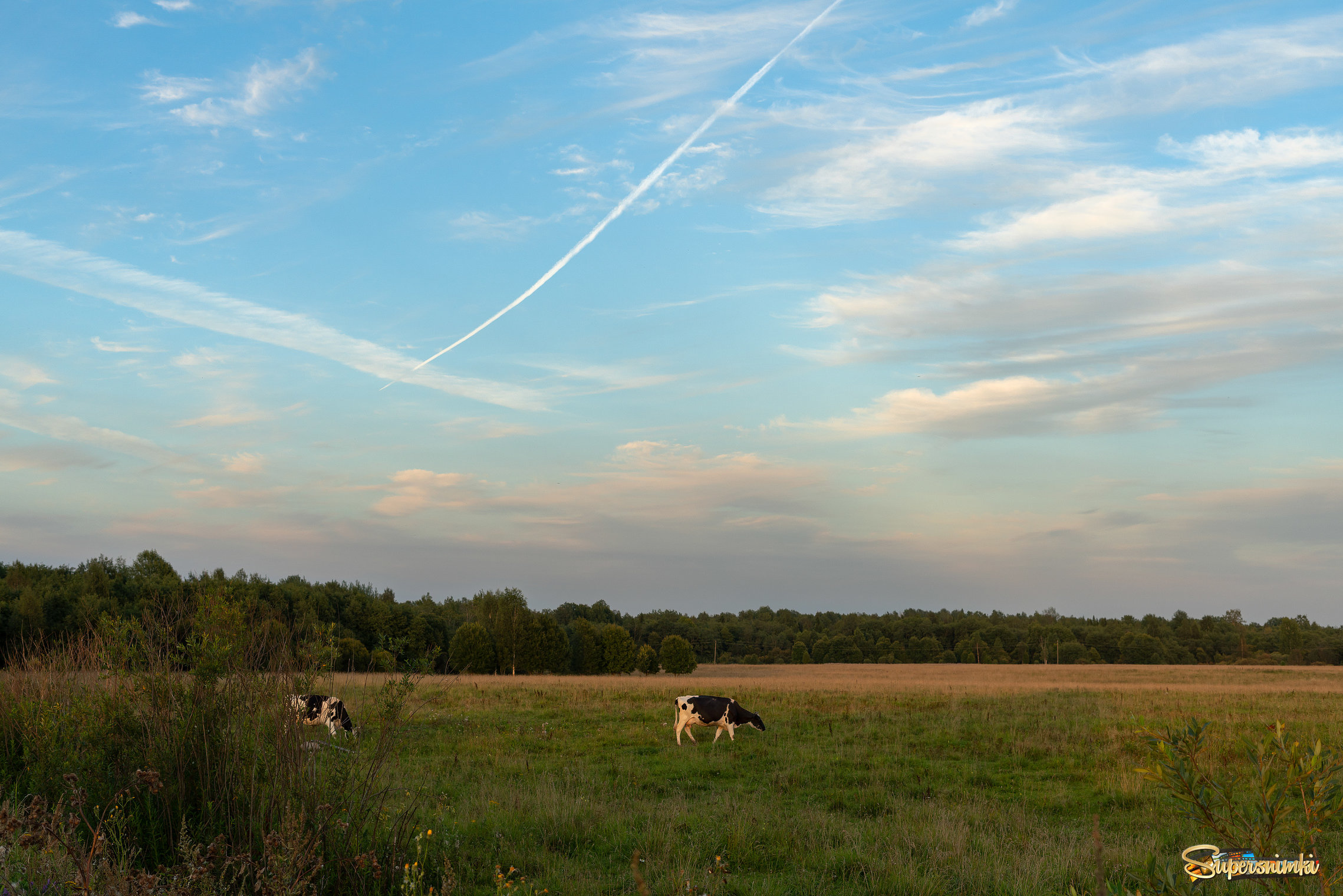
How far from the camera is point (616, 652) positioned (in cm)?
9038

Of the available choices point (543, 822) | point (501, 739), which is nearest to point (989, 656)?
point (501, 739)

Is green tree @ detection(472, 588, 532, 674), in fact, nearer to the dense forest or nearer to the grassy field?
the dense forest

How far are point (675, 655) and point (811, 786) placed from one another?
75.6 m

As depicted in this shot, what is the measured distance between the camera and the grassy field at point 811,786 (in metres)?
9.18

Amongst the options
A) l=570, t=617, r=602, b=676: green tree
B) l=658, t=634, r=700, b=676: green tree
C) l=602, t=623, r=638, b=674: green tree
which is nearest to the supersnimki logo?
l=658, t=634, r=700, b=676: green tree

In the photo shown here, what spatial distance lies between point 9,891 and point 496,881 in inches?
166

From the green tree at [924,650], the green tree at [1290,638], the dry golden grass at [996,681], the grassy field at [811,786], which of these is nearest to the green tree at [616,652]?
the dry golden grass at [996,681]

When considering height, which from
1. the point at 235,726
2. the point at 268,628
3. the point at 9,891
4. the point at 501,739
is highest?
the point at 268,628

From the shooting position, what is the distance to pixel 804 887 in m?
8.89

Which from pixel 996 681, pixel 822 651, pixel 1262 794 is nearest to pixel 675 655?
pixel 822 651

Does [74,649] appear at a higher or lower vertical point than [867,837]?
higher

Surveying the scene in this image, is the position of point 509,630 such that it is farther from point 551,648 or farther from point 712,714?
point 712,714

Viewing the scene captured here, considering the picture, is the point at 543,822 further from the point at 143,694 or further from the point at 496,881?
the point at 143,694

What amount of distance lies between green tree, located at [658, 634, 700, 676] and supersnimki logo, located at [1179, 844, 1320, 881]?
87495 mm
